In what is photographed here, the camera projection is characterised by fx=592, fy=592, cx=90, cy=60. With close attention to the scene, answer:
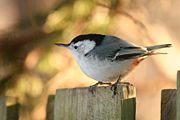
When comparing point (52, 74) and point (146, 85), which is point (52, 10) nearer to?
point (52, 74)

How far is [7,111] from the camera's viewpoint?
248 centimetres

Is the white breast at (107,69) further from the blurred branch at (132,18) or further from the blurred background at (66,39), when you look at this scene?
the blurred branch at (132,18)

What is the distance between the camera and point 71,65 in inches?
118

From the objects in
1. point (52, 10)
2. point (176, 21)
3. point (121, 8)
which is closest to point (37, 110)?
point (52, 10)

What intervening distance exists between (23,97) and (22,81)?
8 cm

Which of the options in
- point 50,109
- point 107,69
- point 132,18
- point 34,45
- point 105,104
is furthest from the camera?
point 132,18

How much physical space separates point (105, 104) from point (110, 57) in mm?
403

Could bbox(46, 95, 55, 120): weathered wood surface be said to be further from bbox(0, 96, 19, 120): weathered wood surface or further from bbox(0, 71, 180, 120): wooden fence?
bbox(0, 71, 180, 120): wooden fence

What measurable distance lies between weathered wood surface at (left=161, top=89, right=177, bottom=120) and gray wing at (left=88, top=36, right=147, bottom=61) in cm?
29

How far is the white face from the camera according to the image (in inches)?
96.8

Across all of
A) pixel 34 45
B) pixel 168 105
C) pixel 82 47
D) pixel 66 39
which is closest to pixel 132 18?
pixel 66 39

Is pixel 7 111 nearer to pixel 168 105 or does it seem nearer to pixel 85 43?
pixel 85 43

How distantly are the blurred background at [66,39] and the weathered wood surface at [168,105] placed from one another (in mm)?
964

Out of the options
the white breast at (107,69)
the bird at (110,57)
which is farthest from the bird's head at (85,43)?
the white breast at (107,69)
